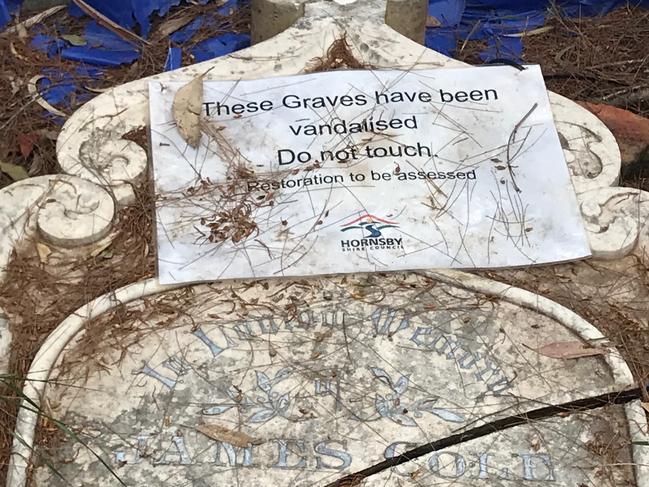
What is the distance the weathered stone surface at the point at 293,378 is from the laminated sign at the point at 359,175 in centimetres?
10

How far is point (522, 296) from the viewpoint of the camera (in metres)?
2.43

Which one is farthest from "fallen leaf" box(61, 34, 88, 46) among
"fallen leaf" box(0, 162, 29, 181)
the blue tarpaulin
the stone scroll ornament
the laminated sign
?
the blue tarpaulin

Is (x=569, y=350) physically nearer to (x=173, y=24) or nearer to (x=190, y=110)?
(x=190, y=110)

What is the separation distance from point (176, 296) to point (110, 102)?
729 mm

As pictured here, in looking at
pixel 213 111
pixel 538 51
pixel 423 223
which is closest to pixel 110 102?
pixel 213 111

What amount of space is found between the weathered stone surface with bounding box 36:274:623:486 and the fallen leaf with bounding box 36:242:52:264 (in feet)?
0.86

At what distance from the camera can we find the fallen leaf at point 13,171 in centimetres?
307

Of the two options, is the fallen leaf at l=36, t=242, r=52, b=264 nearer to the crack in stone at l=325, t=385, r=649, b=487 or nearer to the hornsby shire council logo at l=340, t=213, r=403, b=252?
the hornsby shire council logo at l=340, t=213, r=403, b=252

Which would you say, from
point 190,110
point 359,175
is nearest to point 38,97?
point 190,110

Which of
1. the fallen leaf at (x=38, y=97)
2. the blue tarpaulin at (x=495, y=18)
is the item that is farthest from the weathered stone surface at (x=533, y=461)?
the blue tarpaulin at (x=495, y=18)

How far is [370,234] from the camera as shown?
99.0 inches

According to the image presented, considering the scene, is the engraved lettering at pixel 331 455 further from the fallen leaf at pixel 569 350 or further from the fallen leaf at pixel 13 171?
the fallen leaf at pixel 13 171

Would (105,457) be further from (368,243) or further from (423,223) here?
(423,223)

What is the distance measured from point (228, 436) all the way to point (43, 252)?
76 centimetres
